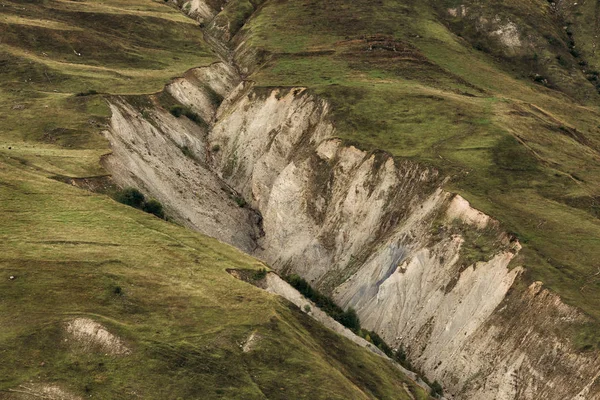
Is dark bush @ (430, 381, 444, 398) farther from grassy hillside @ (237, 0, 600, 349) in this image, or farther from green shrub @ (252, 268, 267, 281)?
green shrub @ (252, 268, 267, 281)

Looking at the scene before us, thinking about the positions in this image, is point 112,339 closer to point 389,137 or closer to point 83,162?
point 83,162

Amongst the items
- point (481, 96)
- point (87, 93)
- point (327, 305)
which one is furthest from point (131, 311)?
point (481, 96)

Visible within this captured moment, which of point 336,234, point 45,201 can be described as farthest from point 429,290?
point 45,201

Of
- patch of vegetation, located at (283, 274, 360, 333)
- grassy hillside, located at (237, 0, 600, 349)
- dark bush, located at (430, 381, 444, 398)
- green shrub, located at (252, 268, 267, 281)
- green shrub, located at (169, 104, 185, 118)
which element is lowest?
green shrub, located at (169, 104, 185, 118)

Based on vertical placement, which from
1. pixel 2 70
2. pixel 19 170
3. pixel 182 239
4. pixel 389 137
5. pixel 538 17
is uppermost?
pixel 538 17

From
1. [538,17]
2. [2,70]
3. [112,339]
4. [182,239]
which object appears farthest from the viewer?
[538,17]

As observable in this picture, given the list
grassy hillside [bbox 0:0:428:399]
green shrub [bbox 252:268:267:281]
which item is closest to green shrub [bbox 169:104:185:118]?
grassy hillside [bbox 0:0:428:399]

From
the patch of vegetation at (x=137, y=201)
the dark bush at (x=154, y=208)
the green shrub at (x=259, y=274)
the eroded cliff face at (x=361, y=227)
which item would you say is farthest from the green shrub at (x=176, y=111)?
the green shrub at (x=259, y=274)
